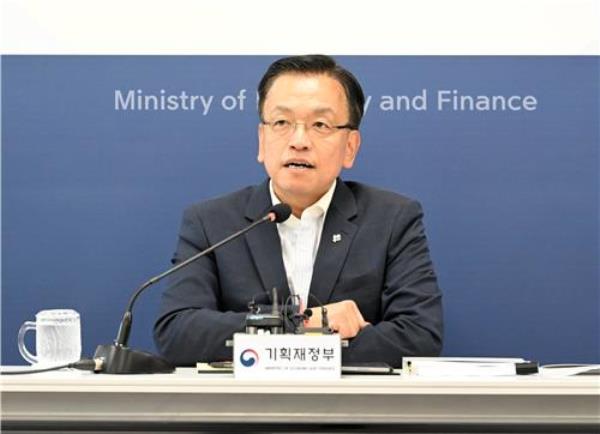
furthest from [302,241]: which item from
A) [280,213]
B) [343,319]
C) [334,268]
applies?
[280,213]

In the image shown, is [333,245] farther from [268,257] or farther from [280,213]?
[280,213]

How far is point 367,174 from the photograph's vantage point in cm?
352

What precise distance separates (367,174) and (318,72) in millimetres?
553

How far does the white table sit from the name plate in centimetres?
3

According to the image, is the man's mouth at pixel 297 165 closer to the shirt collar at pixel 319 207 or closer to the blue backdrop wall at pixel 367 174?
the shirt collar at pixel 319 207

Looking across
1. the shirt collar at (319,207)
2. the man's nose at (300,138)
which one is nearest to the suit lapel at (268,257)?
the shirt collar at (319,207)

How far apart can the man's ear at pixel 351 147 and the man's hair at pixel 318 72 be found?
0.11 ft

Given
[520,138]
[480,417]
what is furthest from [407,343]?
[520,138]

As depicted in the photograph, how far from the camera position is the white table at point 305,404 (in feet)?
6.21

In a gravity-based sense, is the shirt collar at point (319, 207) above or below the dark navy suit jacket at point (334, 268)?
above
